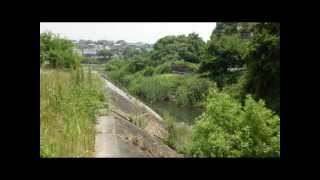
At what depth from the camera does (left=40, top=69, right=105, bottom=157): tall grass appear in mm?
4562

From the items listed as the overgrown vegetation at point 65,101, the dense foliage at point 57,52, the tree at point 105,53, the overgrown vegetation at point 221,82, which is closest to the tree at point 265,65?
the overgrown vegetation at point 221,82

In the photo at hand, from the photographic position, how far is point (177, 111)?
4.79m

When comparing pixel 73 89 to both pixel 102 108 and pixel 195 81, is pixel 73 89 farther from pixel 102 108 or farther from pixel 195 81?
pixel 195 81

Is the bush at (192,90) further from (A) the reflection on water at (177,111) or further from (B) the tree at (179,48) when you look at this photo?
(B) the tree at (179,48)

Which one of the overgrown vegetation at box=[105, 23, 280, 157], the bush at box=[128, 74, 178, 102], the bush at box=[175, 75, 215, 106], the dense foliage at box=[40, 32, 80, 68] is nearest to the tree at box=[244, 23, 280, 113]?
the overgrown vegetation at box=[105, 23, 280, 157]

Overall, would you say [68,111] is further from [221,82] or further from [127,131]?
[221,82]

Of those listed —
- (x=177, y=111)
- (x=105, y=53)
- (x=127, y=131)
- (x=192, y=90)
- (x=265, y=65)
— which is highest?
(x=105, y=53)

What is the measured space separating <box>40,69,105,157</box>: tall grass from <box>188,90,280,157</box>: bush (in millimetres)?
975

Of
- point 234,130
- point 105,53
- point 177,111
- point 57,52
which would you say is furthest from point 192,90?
point 57,52

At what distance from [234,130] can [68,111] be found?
155 centimetres
